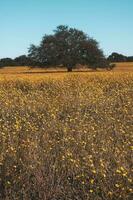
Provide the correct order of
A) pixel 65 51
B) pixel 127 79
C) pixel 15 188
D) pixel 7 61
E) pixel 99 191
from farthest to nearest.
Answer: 1. pixel 7 61
2. pixel 65 51
3. pixel 127 79
4. pixel 15 188
5. pixel 99 191

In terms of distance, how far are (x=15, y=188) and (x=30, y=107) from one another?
5771 mm

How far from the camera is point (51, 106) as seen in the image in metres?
12.7

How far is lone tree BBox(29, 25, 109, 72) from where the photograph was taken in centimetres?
4353

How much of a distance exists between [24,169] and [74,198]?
0.86 meters

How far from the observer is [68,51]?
44.3 m

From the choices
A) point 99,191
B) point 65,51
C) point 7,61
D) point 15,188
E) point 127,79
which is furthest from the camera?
point 7,61

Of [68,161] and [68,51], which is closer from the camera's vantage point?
[68,161]

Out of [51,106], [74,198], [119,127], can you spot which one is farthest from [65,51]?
[74,198]

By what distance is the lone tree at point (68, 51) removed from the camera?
43531 millimetres

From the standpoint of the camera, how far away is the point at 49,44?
45375 millimetres

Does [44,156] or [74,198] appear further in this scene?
[44,156]

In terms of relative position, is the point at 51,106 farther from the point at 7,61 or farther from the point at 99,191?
the point at 7,61

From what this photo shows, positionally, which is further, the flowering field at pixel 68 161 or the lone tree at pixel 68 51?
the lone tree at pixel 68 51

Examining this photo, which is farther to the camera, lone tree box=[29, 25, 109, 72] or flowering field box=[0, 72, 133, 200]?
lone tree box=[29, 25, 109, 72]
